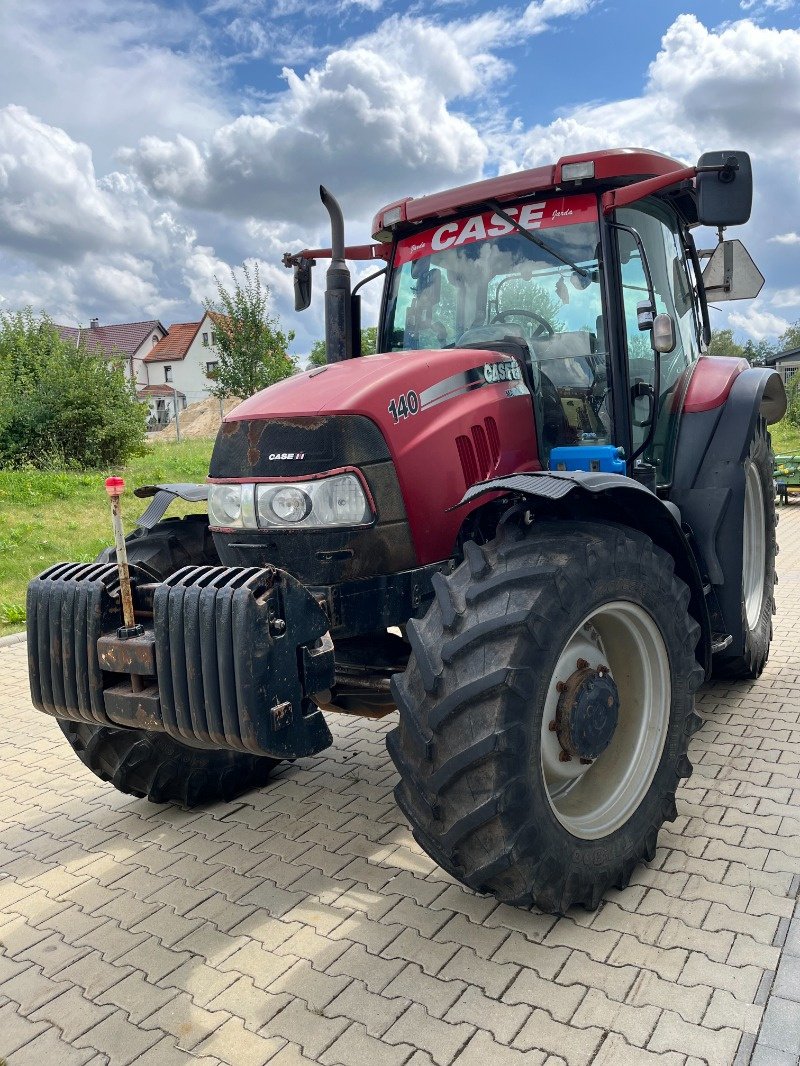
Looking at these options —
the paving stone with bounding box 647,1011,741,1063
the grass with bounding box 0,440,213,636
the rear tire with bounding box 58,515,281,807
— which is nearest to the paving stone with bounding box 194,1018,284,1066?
the paving stone with bounding box 647,1011,741,1063

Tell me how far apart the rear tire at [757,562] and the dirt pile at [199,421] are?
2874 centimetres

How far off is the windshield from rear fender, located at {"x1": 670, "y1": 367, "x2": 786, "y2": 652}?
25.1 inches

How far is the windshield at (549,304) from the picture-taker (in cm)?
370

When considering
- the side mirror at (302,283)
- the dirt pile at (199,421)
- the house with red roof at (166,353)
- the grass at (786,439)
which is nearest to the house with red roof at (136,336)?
the house with red roof at (166,353)

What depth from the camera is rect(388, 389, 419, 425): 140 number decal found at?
3066mm

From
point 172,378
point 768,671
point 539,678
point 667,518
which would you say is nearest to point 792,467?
point 768,671

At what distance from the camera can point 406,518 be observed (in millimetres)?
3111

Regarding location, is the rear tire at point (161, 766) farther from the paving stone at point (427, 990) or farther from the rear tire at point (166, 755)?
the paving stone at point (427, 990)

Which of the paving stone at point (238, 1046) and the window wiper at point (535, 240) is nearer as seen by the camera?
the paving stone at point (238, 1046)

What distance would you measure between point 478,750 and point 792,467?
12.8m

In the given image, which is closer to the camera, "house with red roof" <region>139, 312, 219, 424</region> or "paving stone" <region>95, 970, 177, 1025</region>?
"paving stone" <region>95, 970, 177, 1025</region>

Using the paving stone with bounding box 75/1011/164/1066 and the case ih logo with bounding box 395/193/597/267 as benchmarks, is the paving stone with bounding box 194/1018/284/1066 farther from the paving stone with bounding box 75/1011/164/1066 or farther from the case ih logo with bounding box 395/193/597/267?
the case ih logo with bounding box 395/193/597/267

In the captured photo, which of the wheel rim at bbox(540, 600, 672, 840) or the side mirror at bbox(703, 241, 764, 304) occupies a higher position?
the side mirror at bbox(703, 241, 764, 304)

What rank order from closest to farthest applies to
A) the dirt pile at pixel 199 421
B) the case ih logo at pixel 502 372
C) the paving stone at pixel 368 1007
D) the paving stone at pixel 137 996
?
1. the paving stone at pixel 368 1007
2. the paving stone at pixel 137 996
3. the case ih logo at pixel 502 372
4. the dirt pile at pixel 199 421
